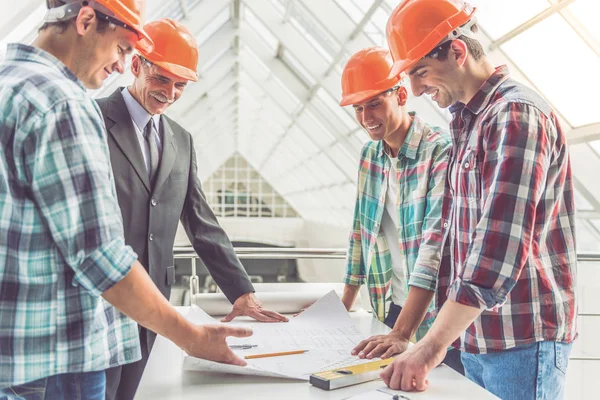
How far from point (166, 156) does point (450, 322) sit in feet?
4.29

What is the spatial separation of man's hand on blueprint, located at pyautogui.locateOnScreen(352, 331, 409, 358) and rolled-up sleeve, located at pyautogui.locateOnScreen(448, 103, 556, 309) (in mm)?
342

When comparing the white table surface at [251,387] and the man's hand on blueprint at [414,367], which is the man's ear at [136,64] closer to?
the white table surface at [251,387]

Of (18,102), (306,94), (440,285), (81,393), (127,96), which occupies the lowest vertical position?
(81,393)

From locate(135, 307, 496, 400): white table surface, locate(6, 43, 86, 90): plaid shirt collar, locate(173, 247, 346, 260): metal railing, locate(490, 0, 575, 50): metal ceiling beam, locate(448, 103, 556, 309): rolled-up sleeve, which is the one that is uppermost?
locate(490, 0, 575, 50): metal ceiling beam

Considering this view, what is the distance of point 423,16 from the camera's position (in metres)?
1.62

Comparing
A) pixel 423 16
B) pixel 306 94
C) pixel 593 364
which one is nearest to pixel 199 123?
pixel 306 94

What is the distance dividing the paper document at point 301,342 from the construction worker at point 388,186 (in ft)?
1.00

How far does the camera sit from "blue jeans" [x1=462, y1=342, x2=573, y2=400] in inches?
57.2

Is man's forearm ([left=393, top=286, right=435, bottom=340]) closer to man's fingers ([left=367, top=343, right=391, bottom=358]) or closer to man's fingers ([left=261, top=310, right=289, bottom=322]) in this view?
man's fingers ([left=367, top=343, right=391, bottom=358])

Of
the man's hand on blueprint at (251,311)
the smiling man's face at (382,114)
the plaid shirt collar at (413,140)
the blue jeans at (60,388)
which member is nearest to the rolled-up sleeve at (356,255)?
the smiling man's face at (382,114)

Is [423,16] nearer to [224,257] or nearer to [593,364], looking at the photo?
[224,257]

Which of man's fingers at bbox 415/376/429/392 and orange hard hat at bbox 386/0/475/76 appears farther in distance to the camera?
orange hard hat at bbox 386/0/475/76

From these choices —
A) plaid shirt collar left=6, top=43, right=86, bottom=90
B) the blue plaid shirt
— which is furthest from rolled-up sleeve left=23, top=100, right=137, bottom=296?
plaid shirt collar left=6, top=43, right=86, bottom=90

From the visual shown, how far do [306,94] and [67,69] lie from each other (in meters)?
12.3
